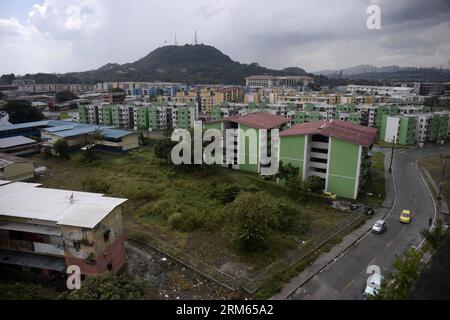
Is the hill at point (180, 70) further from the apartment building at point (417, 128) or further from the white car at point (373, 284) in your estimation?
the white car at point (373, 284)

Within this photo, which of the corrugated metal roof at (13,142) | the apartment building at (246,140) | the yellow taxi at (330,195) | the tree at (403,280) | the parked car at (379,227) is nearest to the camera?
the tree at (403,280)

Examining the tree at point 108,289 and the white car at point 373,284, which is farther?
the white car at point 373,284

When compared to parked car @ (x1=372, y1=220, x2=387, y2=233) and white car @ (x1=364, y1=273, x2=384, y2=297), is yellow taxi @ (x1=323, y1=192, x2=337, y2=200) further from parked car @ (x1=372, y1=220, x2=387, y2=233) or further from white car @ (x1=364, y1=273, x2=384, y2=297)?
white car @ (x1=364, y1=273, x2=384, y2=297)

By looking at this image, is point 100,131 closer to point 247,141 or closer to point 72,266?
point 247,141

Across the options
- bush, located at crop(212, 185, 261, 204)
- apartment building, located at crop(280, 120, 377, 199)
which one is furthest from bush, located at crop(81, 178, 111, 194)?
apartment building, located at crop(280, 120, 377, 199)

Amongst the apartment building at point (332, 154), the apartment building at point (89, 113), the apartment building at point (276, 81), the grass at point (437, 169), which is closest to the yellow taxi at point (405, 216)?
the apartment building at point (332, 154)
